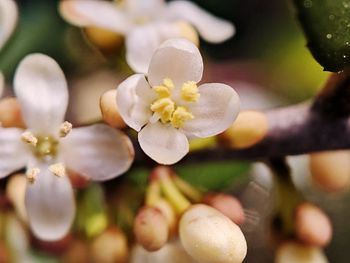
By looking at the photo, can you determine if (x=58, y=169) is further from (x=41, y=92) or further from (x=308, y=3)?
(x=308, y=3)

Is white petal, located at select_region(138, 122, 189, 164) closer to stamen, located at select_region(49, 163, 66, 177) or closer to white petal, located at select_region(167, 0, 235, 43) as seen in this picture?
stamen, located at select_region(49, 163, 66, 177)

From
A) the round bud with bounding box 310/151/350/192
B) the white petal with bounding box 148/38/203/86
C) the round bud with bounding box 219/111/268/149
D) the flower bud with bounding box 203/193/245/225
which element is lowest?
the round bud with bounding box 310/151/350/192

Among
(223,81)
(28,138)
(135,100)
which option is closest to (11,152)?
(28,138)

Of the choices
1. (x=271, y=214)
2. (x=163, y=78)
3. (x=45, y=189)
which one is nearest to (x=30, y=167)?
(x=45, y=189)

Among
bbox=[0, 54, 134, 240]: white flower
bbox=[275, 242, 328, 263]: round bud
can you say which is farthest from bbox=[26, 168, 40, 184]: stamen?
bbox=[275, 242, 328, 263]: round bud

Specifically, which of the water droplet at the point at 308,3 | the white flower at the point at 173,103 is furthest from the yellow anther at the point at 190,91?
the water droplet at the point at 308,3
